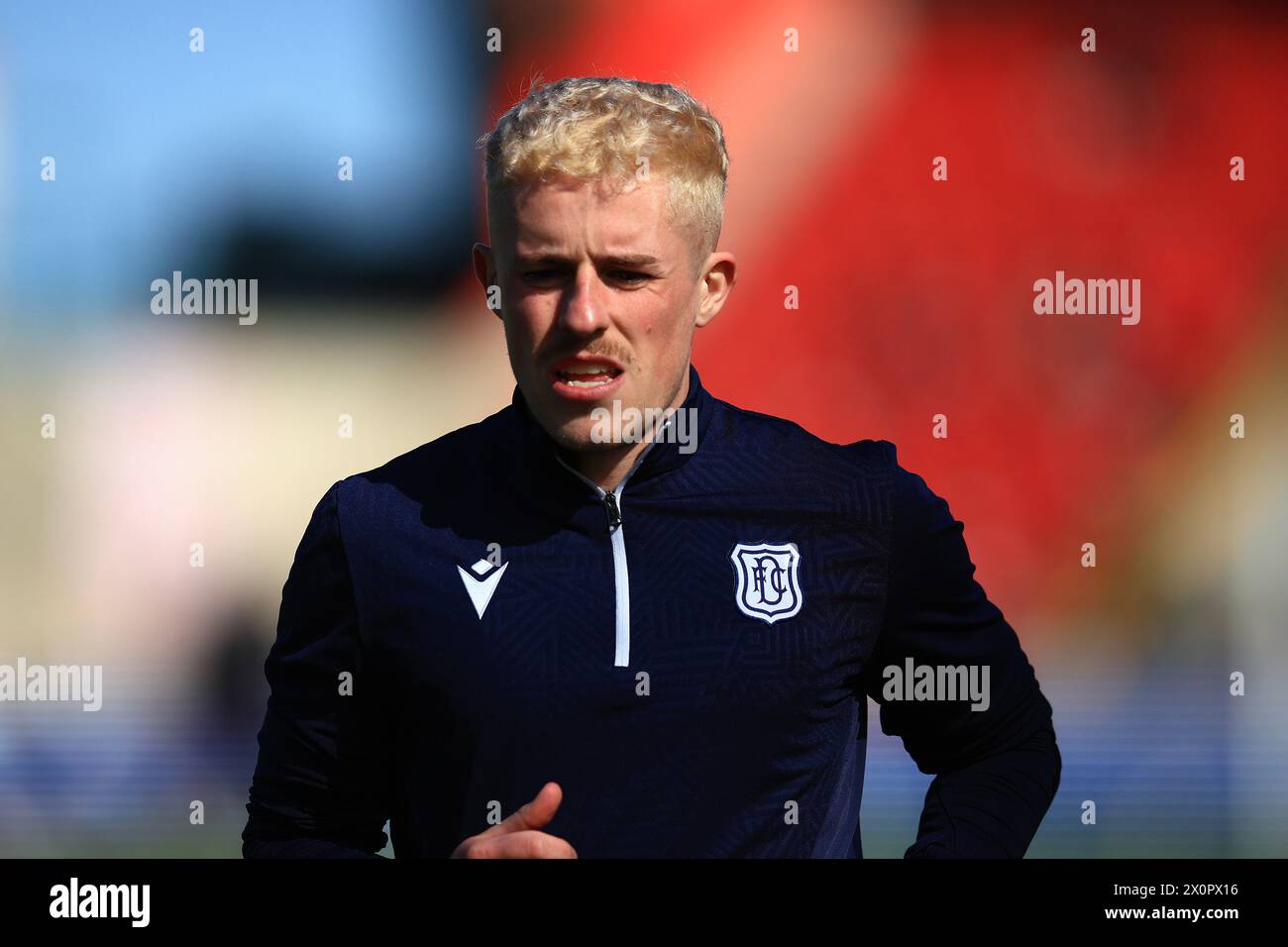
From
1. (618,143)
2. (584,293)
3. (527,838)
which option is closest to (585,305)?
(584,293)

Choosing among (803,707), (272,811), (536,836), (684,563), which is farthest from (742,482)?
(272,811)

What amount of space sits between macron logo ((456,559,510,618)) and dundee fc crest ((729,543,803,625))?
383 millimetres

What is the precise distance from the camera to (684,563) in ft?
7.09

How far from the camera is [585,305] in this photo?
2016 mm

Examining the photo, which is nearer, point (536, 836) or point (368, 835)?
point (536, 836)

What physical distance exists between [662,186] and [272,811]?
3.87 feet

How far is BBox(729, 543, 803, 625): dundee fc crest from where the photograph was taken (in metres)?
2.16

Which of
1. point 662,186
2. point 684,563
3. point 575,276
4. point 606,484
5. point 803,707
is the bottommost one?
point 803,707

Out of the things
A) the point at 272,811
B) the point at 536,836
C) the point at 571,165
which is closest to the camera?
the point at 536,836

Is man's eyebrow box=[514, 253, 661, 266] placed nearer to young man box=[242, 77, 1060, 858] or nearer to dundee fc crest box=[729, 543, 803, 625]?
young man box=[242, 77, 1060, 858]

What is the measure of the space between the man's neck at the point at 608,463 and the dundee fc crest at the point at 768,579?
0.22 m

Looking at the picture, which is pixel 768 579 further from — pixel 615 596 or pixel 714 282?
pixel 714 282

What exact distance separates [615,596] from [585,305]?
46 centimetres

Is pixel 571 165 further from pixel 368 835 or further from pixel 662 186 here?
pixel 368 835
